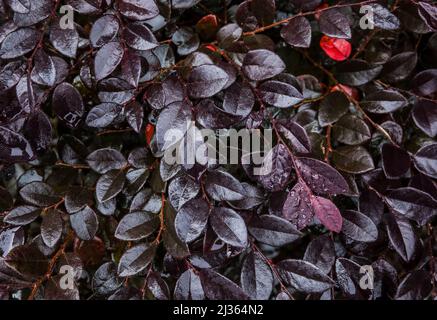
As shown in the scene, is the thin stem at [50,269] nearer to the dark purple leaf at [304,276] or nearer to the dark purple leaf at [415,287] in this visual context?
the dark purple leaf at [304,276]

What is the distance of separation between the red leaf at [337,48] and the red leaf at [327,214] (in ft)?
1.30

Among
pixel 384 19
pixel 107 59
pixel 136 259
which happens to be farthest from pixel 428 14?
pixel 136 259

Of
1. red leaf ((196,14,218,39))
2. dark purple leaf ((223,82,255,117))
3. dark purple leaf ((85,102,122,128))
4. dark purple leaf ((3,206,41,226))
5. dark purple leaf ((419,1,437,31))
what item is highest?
dark purple leaf ((419,1,437,31))

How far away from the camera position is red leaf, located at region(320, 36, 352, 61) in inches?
43.1

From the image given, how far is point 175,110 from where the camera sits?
846 millimetres

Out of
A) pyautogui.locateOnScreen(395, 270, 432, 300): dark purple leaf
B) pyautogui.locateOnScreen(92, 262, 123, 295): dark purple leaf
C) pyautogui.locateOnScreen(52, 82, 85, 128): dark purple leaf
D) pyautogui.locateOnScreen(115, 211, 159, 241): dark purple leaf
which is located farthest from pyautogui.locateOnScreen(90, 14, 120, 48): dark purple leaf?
pyautogui.locateOnScreen(395, 270, 432, 300): dark purple leaf

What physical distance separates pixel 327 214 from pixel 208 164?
0.22m

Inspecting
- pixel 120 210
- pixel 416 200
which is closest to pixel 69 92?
pixel 120 210

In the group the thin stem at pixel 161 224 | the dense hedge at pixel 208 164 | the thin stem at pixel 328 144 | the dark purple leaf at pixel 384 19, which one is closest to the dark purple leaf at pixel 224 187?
the dense hedge at pixel 208 164

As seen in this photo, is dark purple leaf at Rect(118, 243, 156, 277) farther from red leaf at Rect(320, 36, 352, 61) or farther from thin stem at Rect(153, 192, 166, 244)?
red leaf at Rect(320, 36, 352, 61)

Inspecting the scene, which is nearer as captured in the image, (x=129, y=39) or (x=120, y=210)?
(x=129, y=39)

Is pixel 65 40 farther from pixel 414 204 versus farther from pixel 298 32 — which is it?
pixel 414 204

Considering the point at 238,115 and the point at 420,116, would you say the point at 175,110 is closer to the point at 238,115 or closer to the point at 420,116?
the point at 238,115
